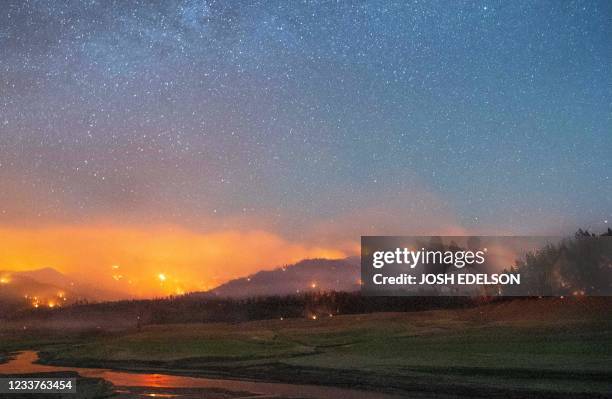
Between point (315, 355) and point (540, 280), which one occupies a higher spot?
point (540, 280)

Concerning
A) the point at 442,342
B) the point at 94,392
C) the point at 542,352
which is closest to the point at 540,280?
the point at 442,342

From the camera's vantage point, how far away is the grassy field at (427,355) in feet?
94.3

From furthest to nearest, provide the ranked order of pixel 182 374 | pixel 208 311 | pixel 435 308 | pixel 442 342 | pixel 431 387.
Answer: pixel 208 311 < pixel 435 308 < pixel 442 342 < pixel 182 374 < pixel 431 387

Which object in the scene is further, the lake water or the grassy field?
the grassy field

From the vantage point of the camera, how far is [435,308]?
89.8 metres

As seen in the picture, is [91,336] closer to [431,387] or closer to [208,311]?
[208,311]

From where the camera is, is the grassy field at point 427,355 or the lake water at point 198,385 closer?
the lake water at point 198,385

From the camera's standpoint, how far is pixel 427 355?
4075 cm

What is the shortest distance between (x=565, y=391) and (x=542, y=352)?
1486 centimetres

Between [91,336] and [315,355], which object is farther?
[91,336]

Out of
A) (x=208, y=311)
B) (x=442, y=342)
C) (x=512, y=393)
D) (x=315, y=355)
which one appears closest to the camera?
(x=512, y=393)

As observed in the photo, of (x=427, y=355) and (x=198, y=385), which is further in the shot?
(x=427, y=355)

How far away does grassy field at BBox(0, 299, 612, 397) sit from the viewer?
2873 centimetres

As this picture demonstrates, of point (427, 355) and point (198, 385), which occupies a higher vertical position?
point (427, 355)
